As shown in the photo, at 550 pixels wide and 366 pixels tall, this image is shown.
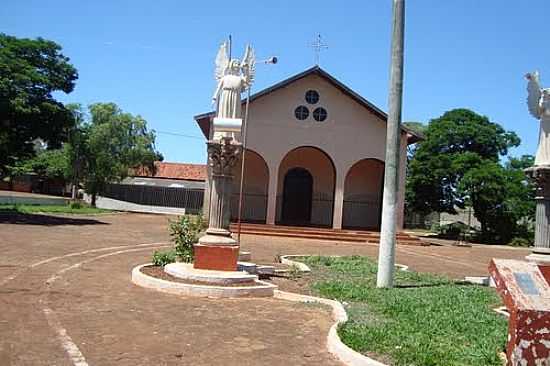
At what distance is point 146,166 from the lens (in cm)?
4253

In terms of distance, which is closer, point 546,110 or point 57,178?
point 546,110

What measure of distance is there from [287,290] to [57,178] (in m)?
52.6

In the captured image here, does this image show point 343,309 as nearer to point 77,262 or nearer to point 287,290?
point 287,290

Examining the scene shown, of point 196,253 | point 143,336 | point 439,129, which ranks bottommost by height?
point 143,336

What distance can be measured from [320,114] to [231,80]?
52.0 feet

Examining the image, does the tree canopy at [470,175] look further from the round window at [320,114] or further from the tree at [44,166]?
the tree at [44,166]

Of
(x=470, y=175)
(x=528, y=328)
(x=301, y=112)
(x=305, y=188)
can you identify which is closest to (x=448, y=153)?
(x=470, y=175)

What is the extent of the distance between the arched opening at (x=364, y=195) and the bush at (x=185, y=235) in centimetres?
1771

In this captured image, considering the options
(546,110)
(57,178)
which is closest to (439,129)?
(546,110)

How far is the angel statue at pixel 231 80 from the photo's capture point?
1066cm

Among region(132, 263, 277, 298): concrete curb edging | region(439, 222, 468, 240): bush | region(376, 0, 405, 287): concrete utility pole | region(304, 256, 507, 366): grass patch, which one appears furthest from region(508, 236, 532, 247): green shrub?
region(132, 263, 277, 298): concrete curb edging

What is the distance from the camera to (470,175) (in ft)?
102

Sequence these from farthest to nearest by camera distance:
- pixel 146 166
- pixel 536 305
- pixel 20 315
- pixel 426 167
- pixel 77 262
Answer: pixel 146 166, pixel 426 167, pixel 77 262, pixel 20 315, pixel 536 305

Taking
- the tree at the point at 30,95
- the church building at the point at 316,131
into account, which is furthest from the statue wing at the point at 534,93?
the tree at the point at 30,95
